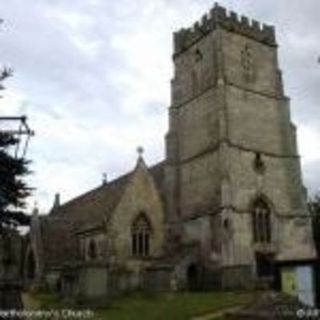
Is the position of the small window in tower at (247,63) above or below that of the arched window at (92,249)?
above

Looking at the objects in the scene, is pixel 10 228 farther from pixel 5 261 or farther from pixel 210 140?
pixel 210 140

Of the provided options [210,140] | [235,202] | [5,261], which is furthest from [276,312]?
[210,140]

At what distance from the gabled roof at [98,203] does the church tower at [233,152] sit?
156 inches

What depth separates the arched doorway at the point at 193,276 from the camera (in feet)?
146

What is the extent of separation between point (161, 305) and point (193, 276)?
49.0 ft

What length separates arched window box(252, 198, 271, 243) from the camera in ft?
148

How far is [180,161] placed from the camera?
49875 mm

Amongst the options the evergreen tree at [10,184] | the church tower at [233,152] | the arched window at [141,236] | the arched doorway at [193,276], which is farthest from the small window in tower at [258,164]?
the evergreen tree at [10,184]

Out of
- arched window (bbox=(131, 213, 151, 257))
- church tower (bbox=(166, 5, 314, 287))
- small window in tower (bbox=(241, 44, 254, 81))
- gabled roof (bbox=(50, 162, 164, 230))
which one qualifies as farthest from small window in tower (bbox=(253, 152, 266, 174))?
arched window (bbox=(131, 213, 151, 257))

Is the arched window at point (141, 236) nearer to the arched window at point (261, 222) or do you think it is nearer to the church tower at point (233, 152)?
the church tower at point (233, 152)

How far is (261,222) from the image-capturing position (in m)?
45.6

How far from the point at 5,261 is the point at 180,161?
107ft

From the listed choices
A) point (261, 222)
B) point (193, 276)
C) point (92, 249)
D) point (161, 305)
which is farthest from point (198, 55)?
point (161, 305)

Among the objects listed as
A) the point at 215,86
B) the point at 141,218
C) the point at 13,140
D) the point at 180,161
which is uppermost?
the point at 215,86
